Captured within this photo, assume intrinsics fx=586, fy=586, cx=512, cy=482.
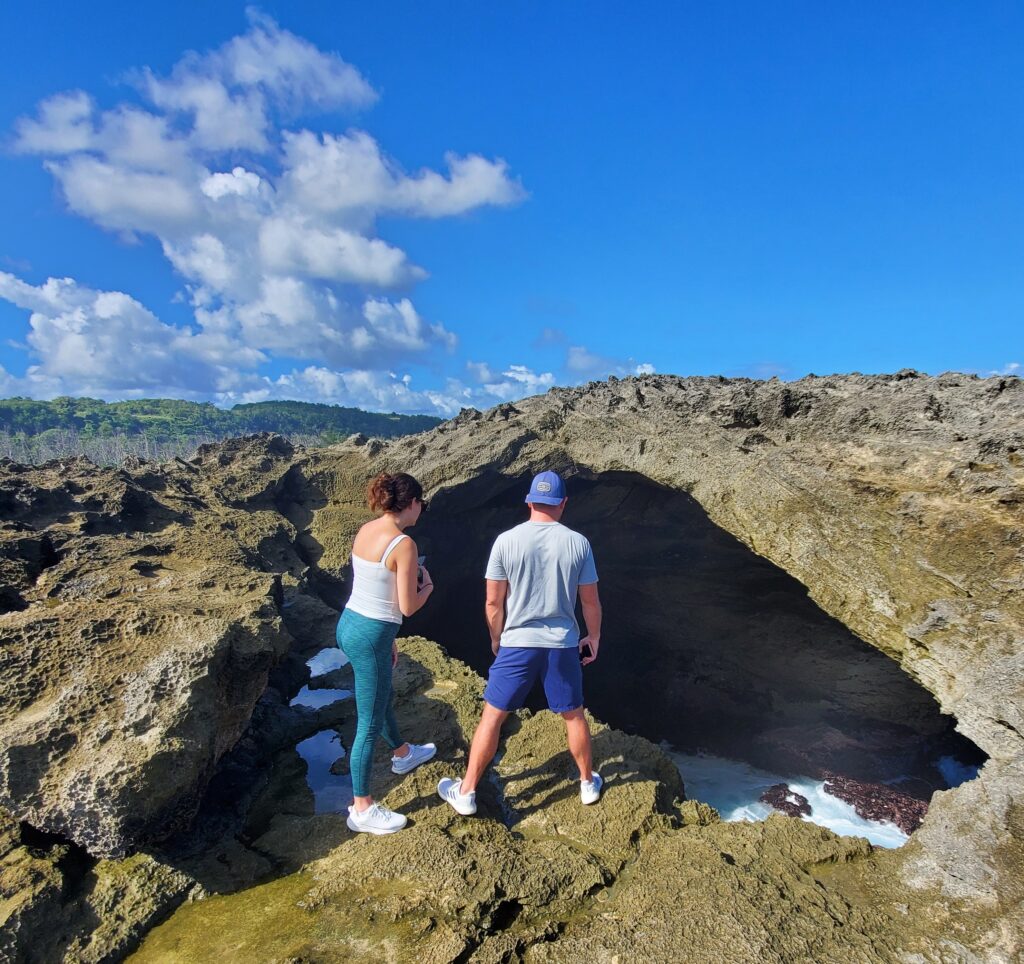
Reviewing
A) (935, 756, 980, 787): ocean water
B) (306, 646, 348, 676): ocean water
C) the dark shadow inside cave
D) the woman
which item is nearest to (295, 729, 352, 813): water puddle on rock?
the woman

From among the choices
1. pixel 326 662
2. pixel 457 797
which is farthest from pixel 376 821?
pixel 326 662

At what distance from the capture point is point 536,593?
381cm

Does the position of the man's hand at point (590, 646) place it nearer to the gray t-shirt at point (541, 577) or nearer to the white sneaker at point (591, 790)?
the gray t-shirt at point (541, 577)

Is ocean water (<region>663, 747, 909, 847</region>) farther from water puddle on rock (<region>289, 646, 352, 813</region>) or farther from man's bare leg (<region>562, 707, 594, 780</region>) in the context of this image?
water puddle on rock (<region>289, 646, 352, 813</region>)

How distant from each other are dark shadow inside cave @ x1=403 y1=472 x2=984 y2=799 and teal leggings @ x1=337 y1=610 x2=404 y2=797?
5484 mm

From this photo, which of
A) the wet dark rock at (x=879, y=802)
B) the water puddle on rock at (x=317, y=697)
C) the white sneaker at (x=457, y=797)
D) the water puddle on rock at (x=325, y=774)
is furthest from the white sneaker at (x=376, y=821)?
the wet dark rock at (x=879, y=802)

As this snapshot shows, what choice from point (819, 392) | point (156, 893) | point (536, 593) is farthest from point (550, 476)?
point (819, 392)

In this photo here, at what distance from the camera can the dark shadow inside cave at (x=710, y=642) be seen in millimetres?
10375

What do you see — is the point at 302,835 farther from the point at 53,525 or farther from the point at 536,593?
the point at 53,525

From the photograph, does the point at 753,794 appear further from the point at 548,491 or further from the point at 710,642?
the point at 548,491

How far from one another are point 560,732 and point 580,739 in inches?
42.4

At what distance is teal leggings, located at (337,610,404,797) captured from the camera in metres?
3.69

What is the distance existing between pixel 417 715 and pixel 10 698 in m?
2.93

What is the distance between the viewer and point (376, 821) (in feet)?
12.3
